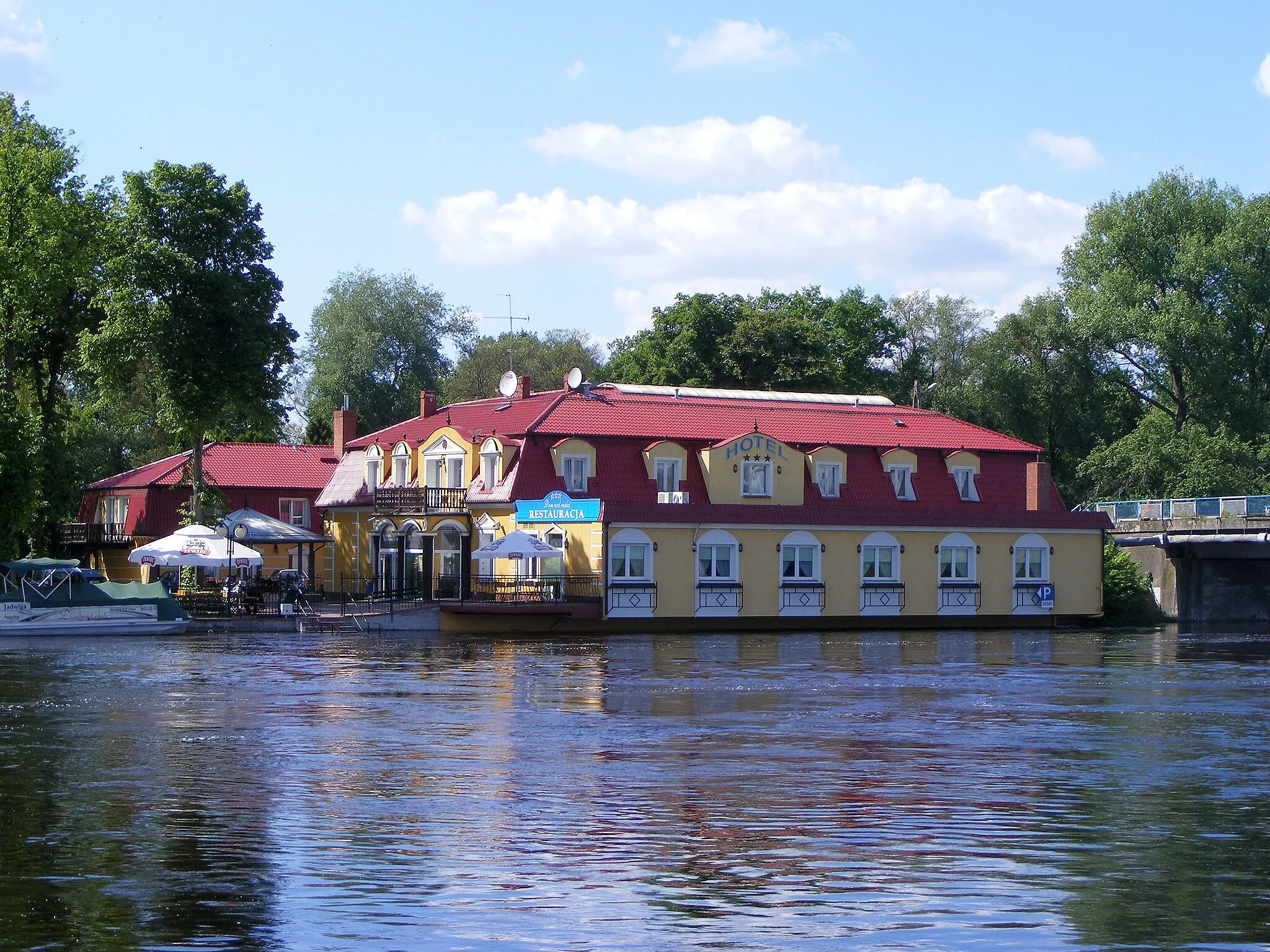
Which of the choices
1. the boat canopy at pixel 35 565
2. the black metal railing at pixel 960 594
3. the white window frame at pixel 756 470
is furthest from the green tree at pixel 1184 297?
the boat canopy at pixel 35 565

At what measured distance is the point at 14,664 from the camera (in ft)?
127

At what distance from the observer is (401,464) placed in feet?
207

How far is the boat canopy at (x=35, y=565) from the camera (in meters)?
49.6

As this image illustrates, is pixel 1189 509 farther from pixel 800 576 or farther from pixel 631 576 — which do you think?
pixel 631 576

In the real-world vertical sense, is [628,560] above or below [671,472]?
below

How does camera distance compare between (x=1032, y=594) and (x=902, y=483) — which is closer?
(x=902, y=483)

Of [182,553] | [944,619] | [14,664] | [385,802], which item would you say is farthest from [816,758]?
[944,619]

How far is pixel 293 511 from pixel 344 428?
172 inches

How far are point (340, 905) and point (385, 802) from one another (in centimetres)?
530

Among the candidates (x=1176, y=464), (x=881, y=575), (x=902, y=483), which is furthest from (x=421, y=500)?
(x=1176, y=464)

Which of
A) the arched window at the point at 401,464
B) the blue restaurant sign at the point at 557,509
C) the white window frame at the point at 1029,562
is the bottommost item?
the white window frame at the point at 1029,562

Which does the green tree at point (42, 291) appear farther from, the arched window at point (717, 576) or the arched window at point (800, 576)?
the arched window at point (800, 576)

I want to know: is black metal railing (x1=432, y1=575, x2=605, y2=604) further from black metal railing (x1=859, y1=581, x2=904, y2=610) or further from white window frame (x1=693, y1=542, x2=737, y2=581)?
black metal railing (x1=859, y1=581, x2=904, y2=610)

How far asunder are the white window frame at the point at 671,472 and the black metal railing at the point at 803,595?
206 inches
